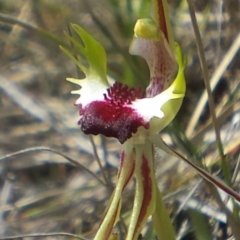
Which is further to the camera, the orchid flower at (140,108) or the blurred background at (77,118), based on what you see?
the blurred background at (77,118)

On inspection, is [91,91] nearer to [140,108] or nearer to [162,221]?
[140,108]

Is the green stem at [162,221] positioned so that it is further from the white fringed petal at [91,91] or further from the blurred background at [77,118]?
the blurred background at [77,118]

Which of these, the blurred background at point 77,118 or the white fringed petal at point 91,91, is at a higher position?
the blurred background at point 77,118

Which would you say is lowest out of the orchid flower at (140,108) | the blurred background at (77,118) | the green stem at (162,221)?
the green stem at (162,221)

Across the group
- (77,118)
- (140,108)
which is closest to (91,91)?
(140,108)

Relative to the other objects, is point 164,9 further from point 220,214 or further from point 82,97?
point 220,214

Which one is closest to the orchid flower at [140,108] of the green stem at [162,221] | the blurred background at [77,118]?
the green stem at [162,221]
